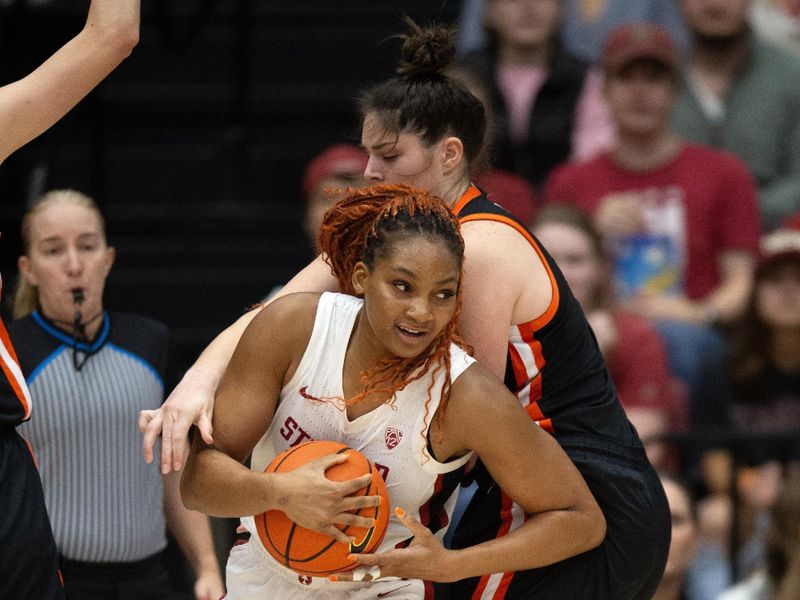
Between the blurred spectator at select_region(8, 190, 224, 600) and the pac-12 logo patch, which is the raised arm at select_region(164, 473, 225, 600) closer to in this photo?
the blurred spectator at select_region(8, 190, 224, 600)

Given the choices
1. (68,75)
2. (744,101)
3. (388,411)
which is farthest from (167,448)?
(744,101)

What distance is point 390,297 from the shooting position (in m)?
3.29

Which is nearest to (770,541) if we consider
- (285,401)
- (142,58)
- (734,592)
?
(734,592)

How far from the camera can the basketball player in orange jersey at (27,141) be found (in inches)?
129

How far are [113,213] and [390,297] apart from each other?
4189 mm

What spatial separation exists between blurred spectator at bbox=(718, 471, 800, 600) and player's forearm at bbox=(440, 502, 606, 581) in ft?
6.16

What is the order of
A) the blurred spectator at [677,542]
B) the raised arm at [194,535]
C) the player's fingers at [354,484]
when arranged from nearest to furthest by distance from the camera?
the player's fingers at [354,484], the raised arm at [194,535], the blurred spectator at [677,542]

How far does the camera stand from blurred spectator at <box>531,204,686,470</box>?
19.1 ft

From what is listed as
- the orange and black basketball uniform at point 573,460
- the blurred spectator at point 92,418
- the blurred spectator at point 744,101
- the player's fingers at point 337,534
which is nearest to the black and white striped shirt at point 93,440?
the blurred spectator at point 92,418

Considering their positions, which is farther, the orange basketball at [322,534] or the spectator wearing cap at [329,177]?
the spectator wearing cap at [329,177]

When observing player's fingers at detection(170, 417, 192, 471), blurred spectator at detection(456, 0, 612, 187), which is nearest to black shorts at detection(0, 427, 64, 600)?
player's fingers at detection(170, 417, 192, 471)

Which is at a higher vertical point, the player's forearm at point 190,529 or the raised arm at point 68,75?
the raised arm at point 68,75

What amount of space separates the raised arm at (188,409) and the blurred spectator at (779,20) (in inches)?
180

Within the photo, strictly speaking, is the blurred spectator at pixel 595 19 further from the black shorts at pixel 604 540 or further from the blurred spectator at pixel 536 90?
the black shorts at pixel 604 540
